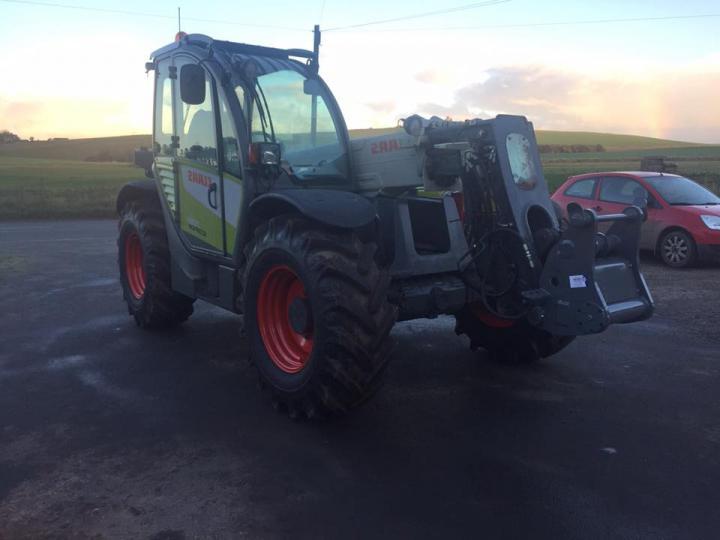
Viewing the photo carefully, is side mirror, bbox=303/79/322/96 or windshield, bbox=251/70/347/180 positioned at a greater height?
side mirror, bbox=303/79/322/96

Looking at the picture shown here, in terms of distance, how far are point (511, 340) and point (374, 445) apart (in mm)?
1993

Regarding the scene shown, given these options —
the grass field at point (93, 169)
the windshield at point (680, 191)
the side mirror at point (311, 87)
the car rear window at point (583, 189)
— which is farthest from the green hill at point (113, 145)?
the side mirror at point (311, 87)

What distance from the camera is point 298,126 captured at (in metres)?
6.02

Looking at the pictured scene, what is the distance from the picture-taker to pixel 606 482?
414 cm

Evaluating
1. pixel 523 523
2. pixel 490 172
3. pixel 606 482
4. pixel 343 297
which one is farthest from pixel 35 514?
pixel 490 172

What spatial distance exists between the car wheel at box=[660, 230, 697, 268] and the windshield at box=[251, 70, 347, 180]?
25.3ft

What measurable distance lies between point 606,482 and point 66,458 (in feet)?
10.5

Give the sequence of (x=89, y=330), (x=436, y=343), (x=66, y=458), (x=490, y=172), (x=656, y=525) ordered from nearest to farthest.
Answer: (x=656, y=525), (x=66, y=458), (x=490, y=172), (x=436, y=343), (x=89, y=330)

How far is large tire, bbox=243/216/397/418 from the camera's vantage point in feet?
14.8

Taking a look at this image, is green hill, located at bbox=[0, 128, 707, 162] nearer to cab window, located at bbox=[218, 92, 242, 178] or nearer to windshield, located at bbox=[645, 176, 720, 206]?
windshield, located at bbox=[645, 176, 720, 206]

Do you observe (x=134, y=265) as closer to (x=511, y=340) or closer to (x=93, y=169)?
(x=511, y=340)

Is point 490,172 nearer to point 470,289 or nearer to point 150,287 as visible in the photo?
point 470,289

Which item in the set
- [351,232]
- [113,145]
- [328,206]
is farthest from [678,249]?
[113,145]

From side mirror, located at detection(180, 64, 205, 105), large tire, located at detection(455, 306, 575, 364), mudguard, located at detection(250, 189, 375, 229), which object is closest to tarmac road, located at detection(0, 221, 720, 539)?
large tire, located at detection(455, 306, 575, 364)
